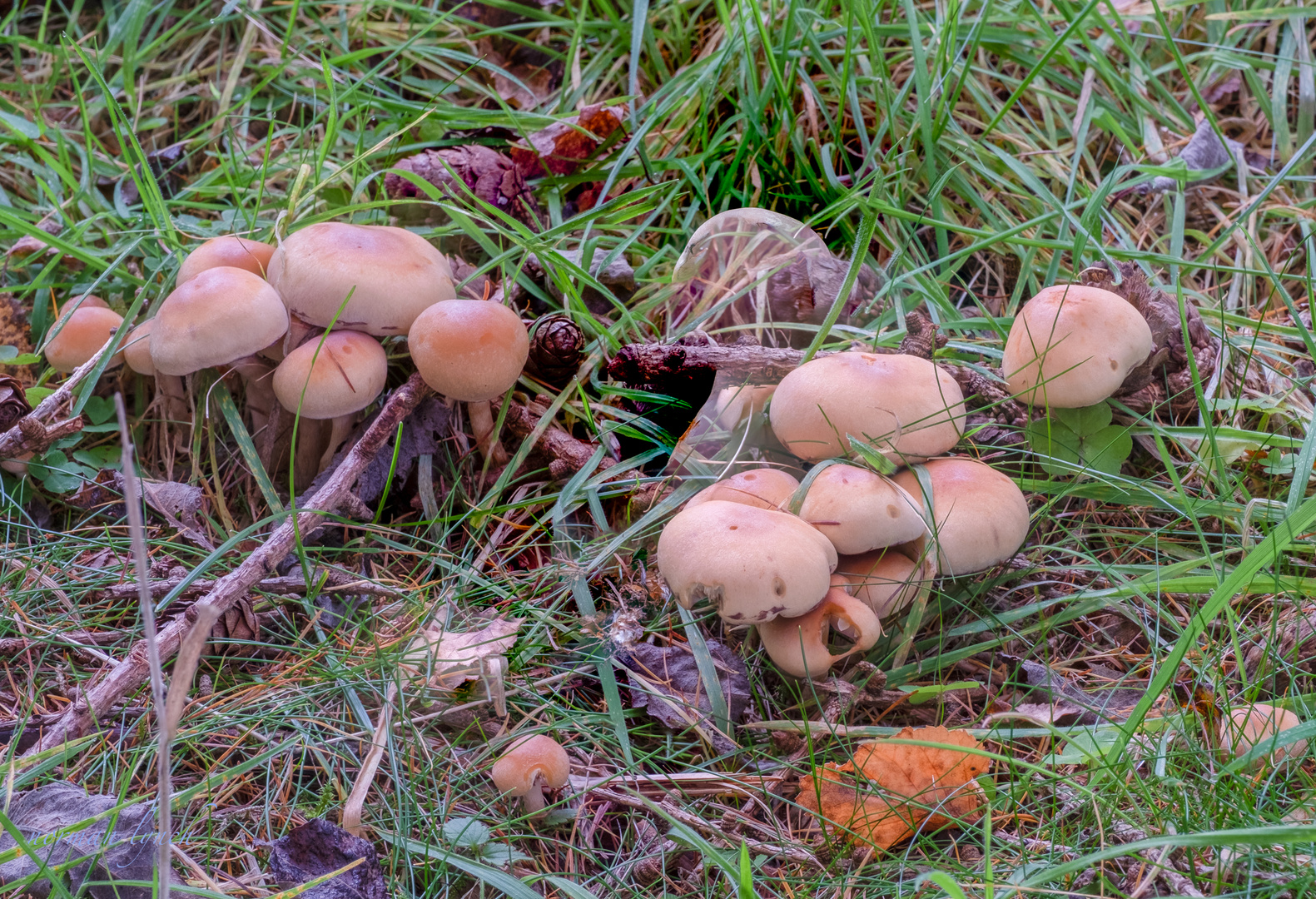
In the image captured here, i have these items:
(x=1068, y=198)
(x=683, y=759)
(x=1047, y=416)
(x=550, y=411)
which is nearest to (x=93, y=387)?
→ (x=550, y=411)

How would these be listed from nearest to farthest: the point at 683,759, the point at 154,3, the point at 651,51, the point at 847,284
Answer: the point at 683,759 → the point at 847,284 → the point at 651,51 → the point at 154,3

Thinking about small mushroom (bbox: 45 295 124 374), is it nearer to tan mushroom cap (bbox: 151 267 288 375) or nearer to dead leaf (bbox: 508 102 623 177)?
tan mushroom cap (bbox: 151 267 288 375)

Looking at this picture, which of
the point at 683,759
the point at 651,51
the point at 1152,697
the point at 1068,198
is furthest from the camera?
the point at 651,51

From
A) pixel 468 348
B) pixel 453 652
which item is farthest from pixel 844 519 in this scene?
pixel 468 348

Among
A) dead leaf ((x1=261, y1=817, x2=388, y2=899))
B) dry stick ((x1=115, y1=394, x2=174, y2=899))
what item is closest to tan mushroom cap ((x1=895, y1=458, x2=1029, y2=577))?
dead leaf ((x1=261, y1=817, x2=388, y2=899))

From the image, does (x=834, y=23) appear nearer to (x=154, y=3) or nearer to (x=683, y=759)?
(x=683, y=759)

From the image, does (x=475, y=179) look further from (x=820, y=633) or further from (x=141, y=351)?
(x=820, y=633)

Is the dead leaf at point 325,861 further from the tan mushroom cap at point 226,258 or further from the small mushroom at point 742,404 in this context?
A: the tan mushroom cap at point 226,258
